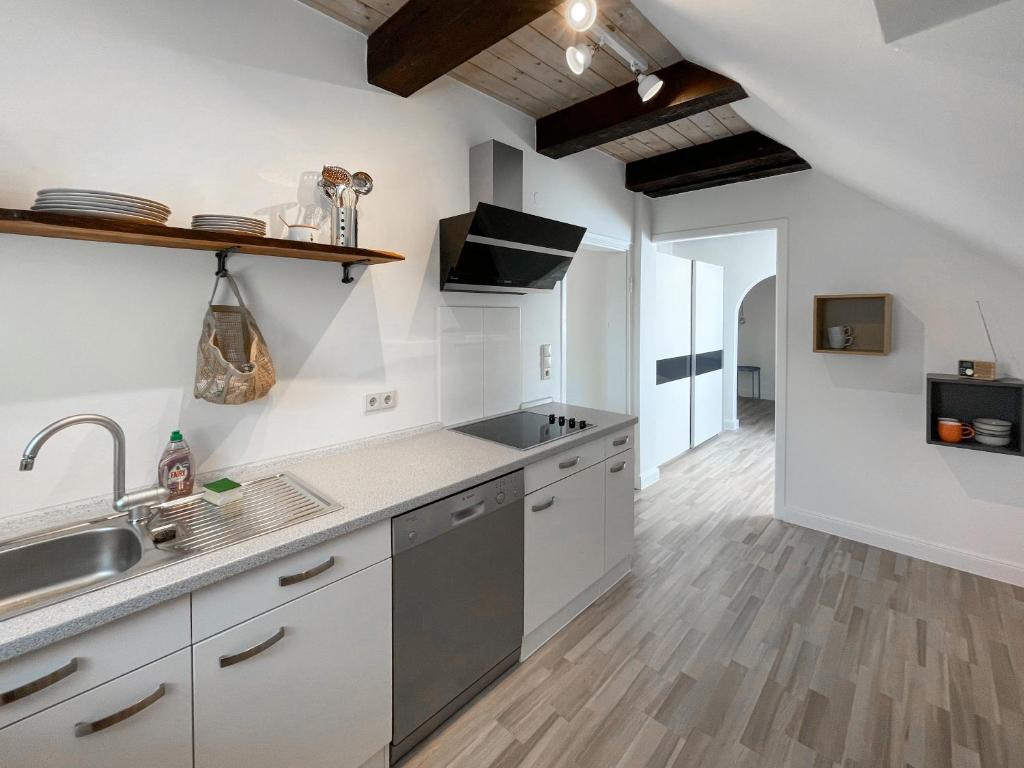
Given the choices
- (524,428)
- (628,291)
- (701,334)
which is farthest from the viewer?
(701,334)

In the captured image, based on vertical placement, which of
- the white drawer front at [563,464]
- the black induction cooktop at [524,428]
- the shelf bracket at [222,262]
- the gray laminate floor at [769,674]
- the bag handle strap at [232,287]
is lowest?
the gray laminate floor at [769,674]

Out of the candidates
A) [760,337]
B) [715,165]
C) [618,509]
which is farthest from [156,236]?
[760,337]

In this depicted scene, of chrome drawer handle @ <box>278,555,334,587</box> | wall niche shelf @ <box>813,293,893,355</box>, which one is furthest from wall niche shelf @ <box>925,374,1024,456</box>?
chrome drawer handle @ <box>278,555,334,587</box>

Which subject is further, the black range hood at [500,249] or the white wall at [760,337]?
the white wall at [760,337]

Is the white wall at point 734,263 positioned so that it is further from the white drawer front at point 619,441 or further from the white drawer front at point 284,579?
the white drawer front at point 284,579

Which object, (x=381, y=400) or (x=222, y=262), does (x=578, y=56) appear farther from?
(x=381, y=400)

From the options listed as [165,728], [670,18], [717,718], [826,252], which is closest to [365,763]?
[165,728]

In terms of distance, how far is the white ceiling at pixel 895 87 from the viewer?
75cm

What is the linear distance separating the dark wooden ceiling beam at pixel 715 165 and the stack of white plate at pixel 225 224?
9.45 ft

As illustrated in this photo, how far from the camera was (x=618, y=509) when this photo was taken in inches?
100

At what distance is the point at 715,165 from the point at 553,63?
1.49 m

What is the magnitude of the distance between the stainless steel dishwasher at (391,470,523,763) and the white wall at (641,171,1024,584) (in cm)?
248

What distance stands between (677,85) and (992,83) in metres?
1.70

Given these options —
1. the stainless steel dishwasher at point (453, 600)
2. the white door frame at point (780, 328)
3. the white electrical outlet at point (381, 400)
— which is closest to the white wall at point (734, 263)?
the white door frame at point (780, 328)
